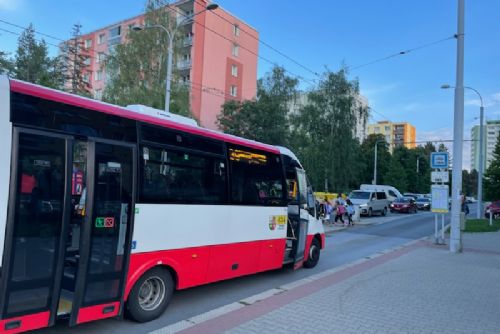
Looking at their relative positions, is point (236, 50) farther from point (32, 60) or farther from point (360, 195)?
point (360, 195)

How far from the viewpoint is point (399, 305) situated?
22.5 feet

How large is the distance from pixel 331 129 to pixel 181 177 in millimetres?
36004

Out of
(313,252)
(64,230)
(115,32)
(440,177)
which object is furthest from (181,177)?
(115,32)

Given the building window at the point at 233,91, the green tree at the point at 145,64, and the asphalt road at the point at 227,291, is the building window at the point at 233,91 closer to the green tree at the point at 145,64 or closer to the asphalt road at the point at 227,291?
the green tree at the point at 145,64

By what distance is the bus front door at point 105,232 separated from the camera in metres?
4.84

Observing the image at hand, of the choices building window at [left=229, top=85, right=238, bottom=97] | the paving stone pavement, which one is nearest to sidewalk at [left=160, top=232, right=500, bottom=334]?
the paving stone pavement

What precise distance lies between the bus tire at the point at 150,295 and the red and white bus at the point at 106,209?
14 millimetres

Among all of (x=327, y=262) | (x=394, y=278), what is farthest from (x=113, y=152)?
(x=327, y=262)

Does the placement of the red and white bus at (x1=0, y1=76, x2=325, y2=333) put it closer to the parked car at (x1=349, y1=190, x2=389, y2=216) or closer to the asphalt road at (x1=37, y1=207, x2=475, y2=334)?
the asphalt road at (x1=37, y1=207, x2=475, y2=334)

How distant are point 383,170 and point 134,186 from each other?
6748cm

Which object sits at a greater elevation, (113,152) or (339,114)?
(339,114)

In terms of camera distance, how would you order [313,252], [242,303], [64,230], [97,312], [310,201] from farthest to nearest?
[313,252]
[310,201]
[242,303]
[97,312]
[64,230]

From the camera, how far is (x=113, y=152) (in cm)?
521

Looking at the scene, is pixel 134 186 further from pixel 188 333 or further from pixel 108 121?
pixel 188 333
